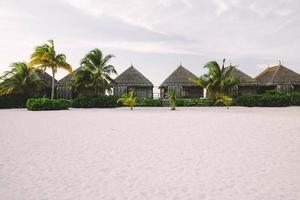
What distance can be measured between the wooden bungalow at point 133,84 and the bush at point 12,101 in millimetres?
9134

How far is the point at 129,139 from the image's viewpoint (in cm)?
857

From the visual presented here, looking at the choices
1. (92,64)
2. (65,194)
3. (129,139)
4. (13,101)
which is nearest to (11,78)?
(13,101)

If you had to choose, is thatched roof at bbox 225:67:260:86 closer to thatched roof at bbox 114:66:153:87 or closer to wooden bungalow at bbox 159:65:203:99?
wooden bungalow at bbox 159:65:203:99

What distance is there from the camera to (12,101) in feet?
95.2

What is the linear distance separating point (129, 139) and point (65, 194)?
4.64 metres

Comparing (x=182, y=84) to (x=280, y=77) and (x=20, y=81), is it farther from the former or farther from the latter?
(x=20, y=81)

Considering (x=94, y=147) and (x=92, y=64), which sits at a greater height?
(x=92, y=64)

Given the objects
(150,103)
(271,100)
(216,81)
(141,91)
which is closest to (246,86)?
(271,100)

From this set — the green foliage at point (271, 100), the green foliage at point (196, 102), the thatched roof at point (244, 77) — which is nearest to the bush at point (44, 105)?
the green foliage at point (196, 102)

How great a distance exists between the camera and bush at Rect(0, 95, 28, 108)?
2870cm

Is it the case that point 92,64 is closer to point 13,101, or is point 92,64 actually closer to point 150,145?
point 13,101

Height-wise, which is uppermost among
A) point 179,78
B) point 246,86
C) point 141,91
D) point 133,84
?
point 179,78

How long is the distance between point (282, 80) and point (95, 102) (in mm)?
20404

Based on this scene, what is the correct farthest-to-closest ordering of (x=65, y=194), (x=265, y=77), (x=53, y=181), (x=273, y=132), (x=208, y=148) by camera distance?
(x=265, y=77), (x=273, y=132), (x=208, y=148), (x=53, y=181), (x=65, y=194)
